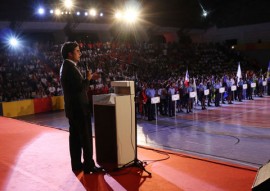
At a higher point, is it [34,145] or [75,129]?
[75,129]

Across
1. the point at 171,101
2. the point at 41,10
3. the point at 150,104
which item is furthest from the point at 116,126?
the point at 41,10

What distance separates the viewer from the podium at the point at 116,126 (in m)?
4.77

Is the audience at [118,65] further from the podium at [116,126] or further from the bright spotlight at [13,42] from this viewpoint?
the podium at [116,126]

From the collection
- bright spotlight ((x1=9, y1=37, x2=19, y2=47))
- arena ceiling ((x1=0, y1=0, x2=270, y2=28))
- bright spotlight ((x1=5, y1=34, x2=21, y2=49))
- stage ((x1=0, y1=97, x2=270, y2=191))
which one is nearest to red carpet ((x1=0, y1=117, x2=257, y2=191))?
stage ((x1=0, y1=97, x2=270, y2=191))

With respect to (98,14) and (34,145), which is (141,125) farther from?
(98,14)

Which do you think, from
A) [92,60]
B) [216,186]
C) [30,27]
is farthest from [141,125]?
[30,27]

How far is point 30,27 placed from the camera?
25547 mm

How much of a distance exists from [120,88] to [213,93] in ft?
44.1

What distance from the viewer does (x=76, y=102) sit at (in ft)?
15.3

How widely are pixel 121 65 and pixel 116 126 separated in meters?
19.6

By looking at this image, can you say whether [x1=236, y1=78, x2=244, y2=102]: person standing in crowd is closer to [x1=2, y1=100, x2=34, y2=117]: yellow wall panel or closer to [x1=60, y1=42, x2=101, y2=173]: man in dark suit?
[x1=2, y1=100, x2=34, y2=117]: yellow wall panel

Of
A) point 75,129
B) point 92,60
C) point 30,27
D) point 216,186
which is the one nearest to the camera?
point 216,186

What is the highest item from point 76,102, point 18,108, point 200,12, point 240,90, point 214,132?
point 200,12

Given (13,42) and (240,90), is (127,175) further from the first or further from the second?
(13,42)
